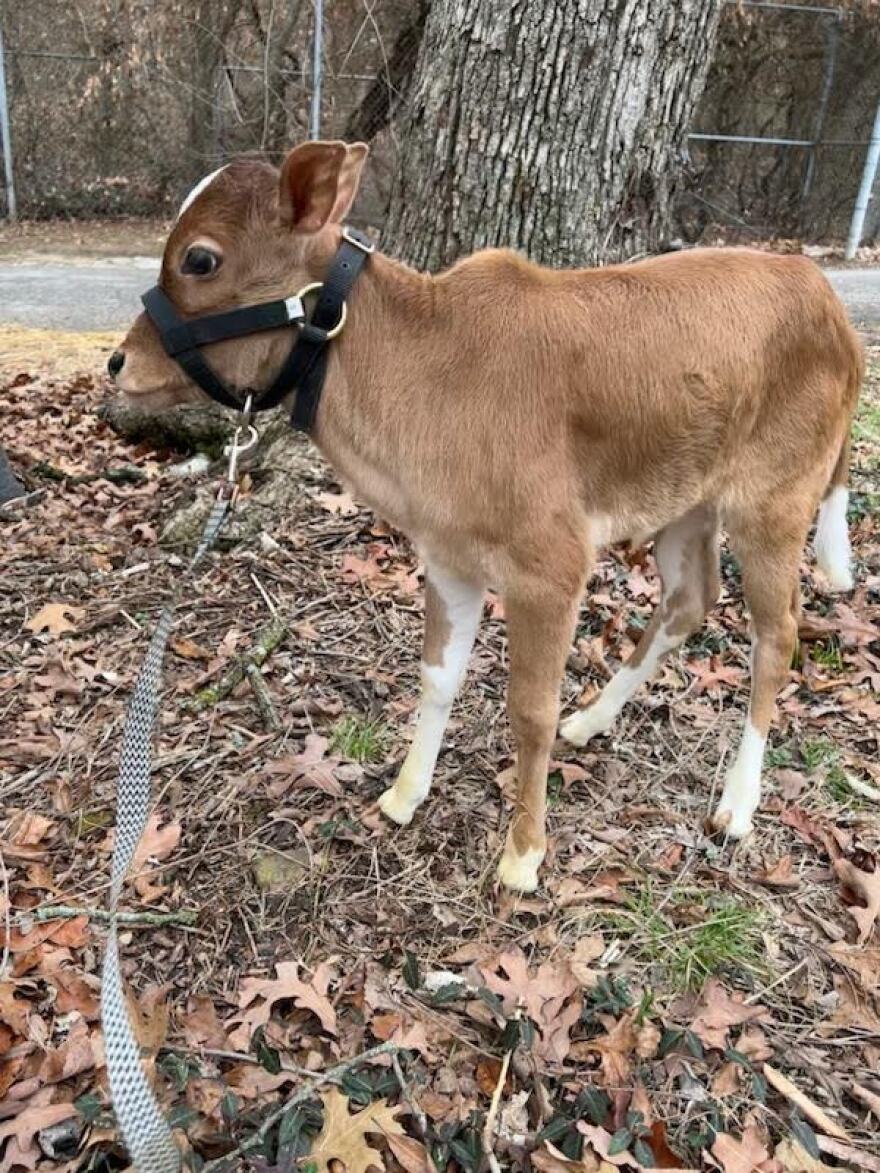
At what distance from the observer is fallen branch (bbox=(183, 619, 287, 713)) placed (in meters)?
3.96

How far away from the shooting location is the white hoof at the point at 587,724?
3855 mm

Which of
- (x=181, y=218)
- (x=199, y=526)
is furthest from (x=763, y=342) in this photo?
(x=199, y=526)

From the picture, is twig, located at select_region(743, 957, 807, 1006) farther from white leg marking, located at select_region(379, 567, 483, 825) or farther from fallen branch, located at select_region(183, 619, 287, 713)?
fallen branch, located at select_region(183, 619, 287, 713)

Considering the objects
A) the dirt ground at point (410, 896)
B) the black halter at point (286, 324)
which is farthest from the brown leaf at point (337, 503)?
the black halter at point (286, 324)

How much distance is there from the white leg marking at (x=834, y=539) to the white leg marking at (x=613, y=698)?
2.10ft

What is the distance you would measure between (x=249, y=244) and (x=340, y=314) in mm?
307

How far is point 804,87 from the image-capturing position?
1587 centimetres

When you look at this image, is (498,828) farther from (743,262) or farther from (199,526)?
(199,526)

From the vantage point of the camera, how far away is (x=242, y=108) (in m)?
14.9

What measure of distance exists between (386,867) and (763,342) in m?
2.08

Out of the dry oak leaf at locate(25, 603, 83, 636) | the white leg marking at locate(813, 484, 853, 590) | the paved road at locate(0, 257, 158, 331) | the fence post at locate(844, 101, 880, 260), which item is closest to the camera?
the white leg marking at locate(813, 484, 853, 590)

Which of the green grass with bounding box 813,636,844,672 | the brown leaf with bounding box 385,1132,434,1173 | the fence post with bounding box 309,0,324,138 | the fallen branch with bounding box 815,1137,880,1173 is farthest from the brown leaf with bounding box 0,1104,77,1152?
the fence post with bounding box 309,0,324,138

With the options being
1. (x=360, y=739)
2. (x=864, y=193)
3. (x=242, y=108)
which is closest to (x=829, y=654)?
(x=360, y=739)

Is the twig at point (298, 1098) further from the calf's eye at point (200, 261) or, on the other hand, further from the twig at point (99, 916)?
the calf's eye at point (200, 261)
